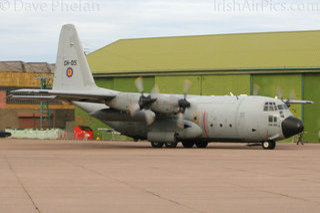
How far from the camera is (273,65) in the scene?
55.2 m

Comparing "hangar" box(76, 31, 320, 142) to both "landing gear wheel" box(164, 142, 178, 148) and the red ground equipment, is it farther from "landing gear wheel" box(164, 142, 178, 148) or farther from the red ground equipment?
"landing gear wheel" box(164, 142, 178, 148)

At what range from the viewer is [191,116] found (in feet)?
126

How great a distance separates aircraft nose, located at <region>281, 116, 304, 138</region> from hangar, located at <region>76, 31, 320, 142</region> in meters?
18.0

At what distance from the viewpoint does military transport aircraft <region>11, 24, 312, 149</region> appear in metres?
35.7

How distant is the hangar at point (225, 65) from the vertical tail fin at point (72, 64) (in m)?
17.2

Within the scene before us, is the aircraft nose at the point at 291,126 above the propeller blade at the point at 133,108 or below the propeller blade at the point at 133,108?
below

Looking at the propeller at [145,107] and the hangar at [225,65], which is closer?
the propeller at [145,107]

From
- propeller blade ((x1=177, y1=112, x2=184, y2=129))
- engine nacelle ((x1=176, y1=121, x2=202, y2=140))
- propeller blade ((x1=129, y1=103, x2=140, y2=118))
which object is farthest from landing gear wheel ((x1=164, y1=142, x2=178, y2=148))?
propeller blade ((x1=129, y1=103, x2=140, y2=118))

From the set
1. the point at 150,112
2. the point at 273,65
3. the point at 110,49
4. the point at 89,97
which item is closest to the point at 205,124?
the point at 150,112

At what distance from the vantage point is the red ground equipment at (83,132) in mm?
61094
